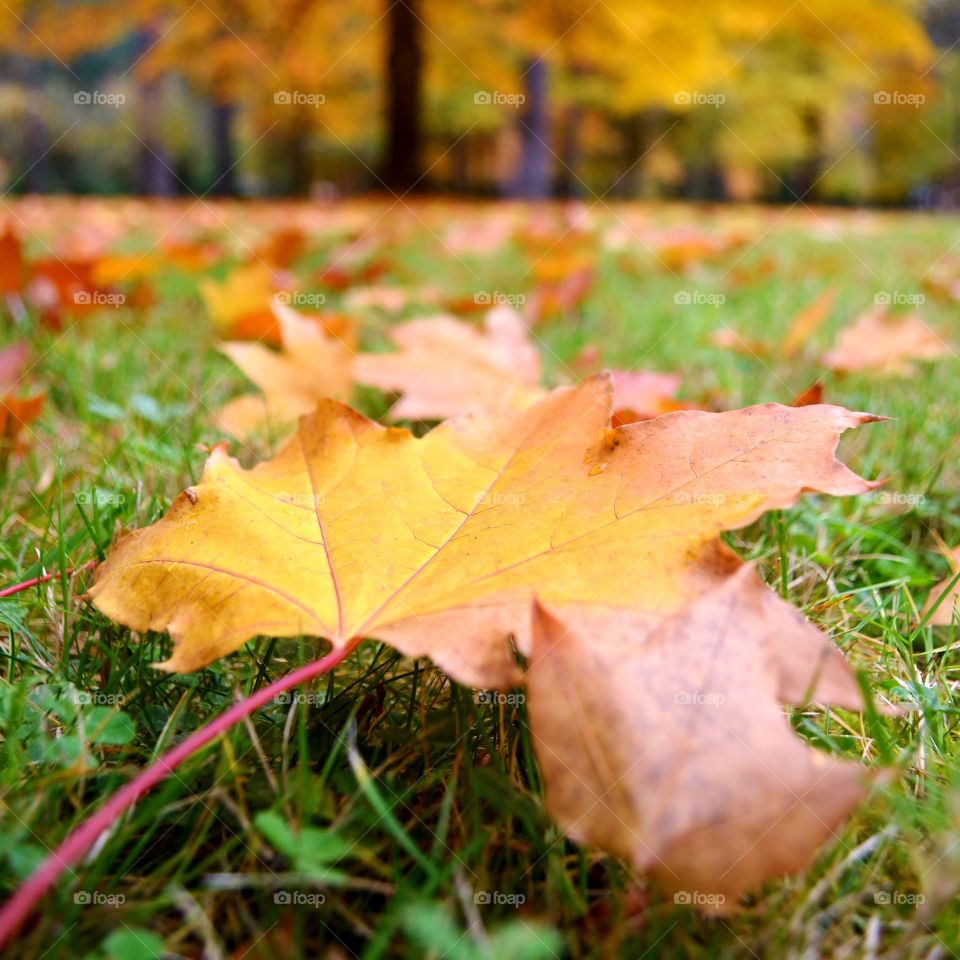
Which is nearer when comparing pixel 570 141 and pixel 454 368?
pixel 454 368

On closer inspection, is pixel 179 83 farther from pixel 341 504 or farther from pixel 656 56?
pixel 341 504

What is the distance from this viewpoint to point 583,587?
22.9 inches

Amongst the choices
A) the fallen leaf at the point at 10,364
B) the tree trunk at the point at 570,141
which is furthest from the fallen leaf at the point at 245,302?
the tree trunk at the point at 570,141

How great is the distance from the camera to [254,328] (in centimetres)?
188

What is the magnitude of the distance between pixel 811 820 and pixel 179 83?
31.0m

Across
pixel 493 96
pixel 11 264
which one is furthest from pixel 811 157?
pixel 11 264

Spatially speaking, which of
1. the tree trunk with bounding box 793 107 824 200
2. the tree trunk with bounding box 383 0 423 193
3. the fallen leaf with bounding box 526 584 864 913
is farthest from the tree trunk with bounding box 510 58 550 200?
the tree trunk with bounding box 793 107 824 200

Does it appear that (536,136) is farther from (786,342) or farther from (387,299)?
(786,342)

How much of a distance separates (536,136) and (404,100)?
1566 mm

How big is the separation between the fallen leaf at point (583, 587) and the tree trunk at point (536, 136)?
8763mm

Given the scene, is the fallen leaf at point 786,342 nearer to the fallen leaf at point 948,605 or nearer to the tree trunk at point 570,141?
the fallen leaf at point 948,605

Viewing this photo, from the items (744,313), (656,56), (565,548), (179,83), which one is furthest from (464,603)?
(179,83)

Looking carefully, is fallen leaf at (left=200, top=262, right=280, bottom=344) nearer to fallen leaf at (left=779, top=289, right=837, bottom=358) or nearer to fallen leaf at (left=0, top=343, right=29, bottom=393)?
fallen leaf at (left=0, top=343, right=29, bottom=393)

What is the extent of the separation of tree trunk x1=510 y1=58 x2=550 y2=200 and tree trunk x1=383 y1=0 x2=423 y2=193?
1293mm
